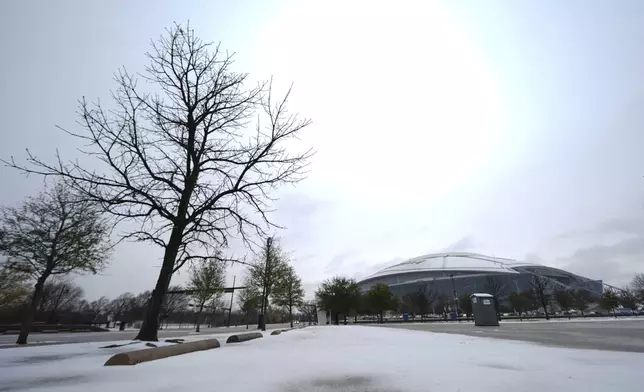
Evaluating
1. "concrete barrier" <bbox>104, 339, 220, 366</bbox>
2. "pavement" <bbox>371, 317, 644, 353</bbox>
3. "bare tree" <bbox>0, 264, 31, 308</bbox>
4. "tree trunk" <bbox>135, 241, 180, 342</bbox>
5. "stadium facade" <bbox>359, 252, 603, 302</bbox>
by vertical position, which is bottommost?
"pavement" <bbox>371, 317, 644, 353</bbox>

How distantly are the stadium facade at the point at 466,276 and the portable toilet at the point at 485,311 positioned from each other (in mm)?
77138

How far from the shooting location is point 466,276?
322 ft

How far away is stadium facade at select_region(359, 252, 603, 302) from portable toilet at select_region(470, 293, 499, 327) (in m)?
77.1

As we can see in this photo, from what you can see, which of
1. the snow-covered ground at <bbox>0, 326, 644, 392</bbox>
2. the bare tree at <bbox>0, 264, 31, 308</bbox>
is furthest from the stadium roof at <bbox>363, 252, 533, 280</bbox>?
the snow-covered ground at <bbox>0, 326, 644, 392</bbox>

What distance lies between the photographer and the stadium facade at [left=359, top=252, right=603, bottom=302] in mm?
95750

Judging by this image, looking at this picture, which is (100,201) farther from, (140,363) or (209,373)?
(209,373)

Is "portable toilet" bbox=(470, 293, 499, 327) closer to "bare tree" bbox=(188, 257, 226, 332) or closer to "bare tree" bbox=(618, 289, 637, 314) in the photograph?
"bare tree" bbox=(188, 257, 226, 332)

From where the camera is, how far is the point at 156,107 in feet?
32.5

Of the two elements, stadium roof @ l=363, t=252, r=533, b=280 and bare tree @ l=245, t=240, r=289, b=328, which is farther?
stadium roof @ l=363, t=252, r=533, b=280

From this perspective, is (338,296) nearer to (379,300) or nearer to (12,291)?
(379,300)

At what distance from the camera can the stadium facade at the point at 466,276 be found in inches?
3770

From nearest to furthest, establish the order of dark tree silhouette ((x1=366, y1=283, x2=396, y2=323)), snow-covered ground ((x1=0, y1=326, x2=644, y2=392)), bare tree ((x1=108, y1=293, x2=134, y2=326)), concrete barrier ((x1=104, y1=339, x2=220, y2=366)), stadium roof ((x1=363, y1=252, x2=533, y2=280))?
Result: snow-covered ground ((x1=0, y1=326, x2=644, y2=392))
concrete barrier ((x1=104, y1=339, x2=220, y2=366))
dark tree silhouette ((x1=366, y1=283, x2=396, y2=323))
bare tree ((x1=108, y1=293, x2=134, y2=326))
stadium roof ((x1=363, y1=252, x2=533, y2=280))

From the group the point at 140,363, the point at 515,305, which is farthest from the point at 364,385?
the point at 515,305

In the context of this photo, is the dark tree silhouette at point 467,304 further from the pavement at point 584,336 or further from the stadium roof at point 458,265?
the stadium roof at point 458,265
